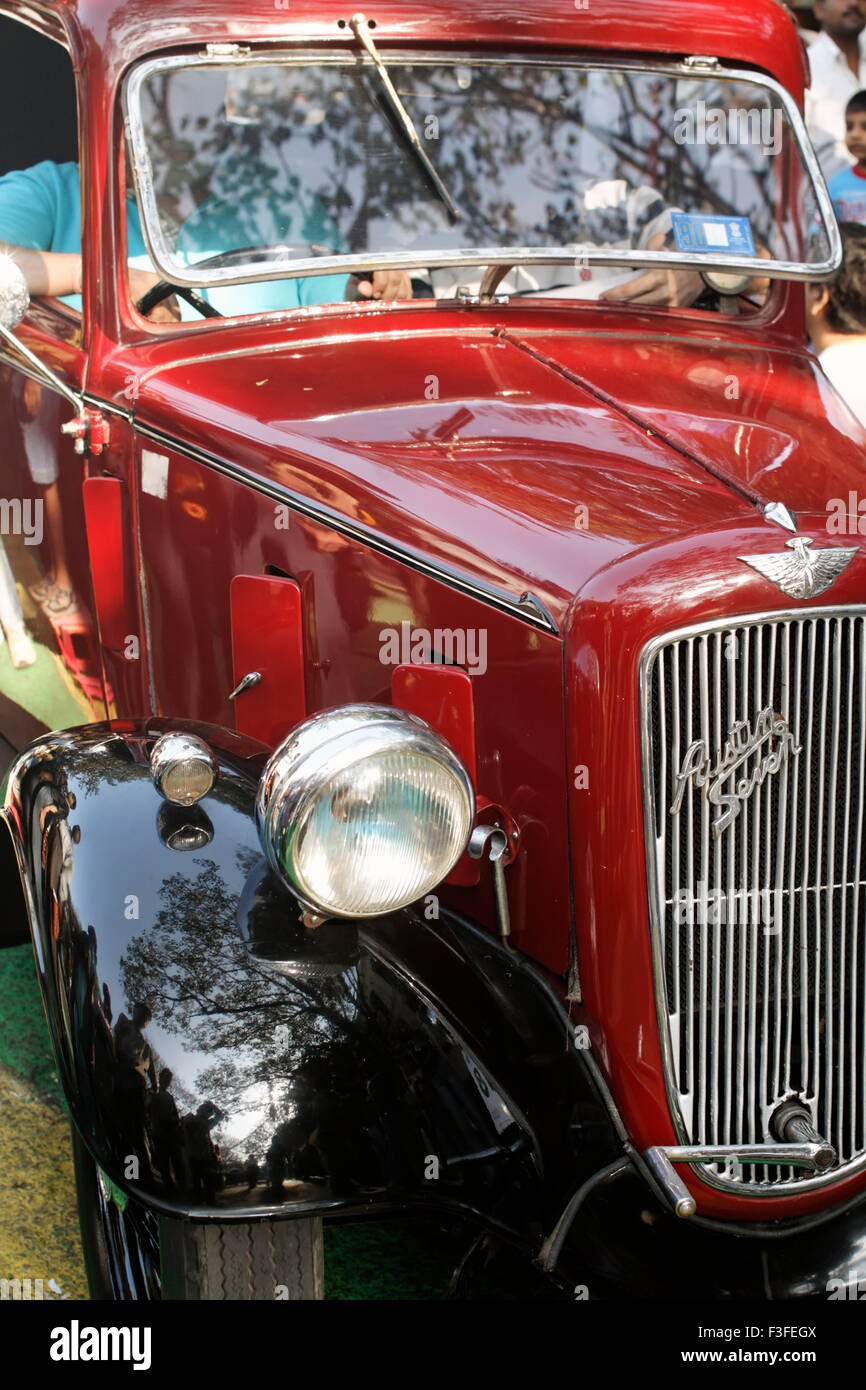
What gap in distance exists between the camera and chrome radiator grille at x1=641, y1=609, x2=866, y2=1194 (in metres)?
1.82

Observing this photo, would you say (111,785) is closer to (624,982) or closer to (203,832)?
(203,832)

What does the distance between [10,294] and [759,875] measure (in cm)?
167

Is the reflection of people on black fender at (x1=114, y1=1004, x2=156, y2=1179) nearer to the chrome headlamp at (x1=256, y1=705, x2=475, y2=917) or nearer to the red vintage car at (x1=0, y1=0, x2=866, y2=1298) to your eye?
the red vintage car at (x1=0, y1=0, x2=866, y2=1298)

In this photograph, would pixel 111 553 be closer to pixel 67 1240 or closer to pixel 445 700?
pixel 445 700

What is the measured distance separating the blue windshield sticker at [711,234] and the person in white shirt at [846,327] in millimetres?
534

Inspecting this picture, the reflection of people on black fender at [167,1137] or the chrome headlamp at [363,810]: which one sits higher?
the chrome headlamp at [363,810]

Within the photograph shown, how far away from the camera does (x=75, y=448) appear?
297 centimetres

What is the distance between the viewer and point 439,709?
2.08 m

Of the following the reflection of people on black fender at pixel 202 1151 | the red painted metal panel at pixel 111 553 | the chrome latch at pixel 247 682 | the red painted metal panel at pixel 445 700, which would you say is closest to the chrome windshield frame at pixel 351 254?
the red painted metal panel at pixel 111 553

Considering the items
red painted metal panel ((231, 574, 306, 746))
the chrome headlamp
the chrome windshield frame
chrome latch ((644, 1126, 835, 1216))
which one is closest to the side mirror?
the chrome windshield frame

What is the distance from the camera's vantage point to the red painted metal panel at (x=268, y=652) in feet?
7.79

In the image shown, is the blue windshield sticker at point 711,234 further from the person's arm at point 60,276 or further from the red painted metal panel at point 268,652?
the red painted metal panel at point 268,652
